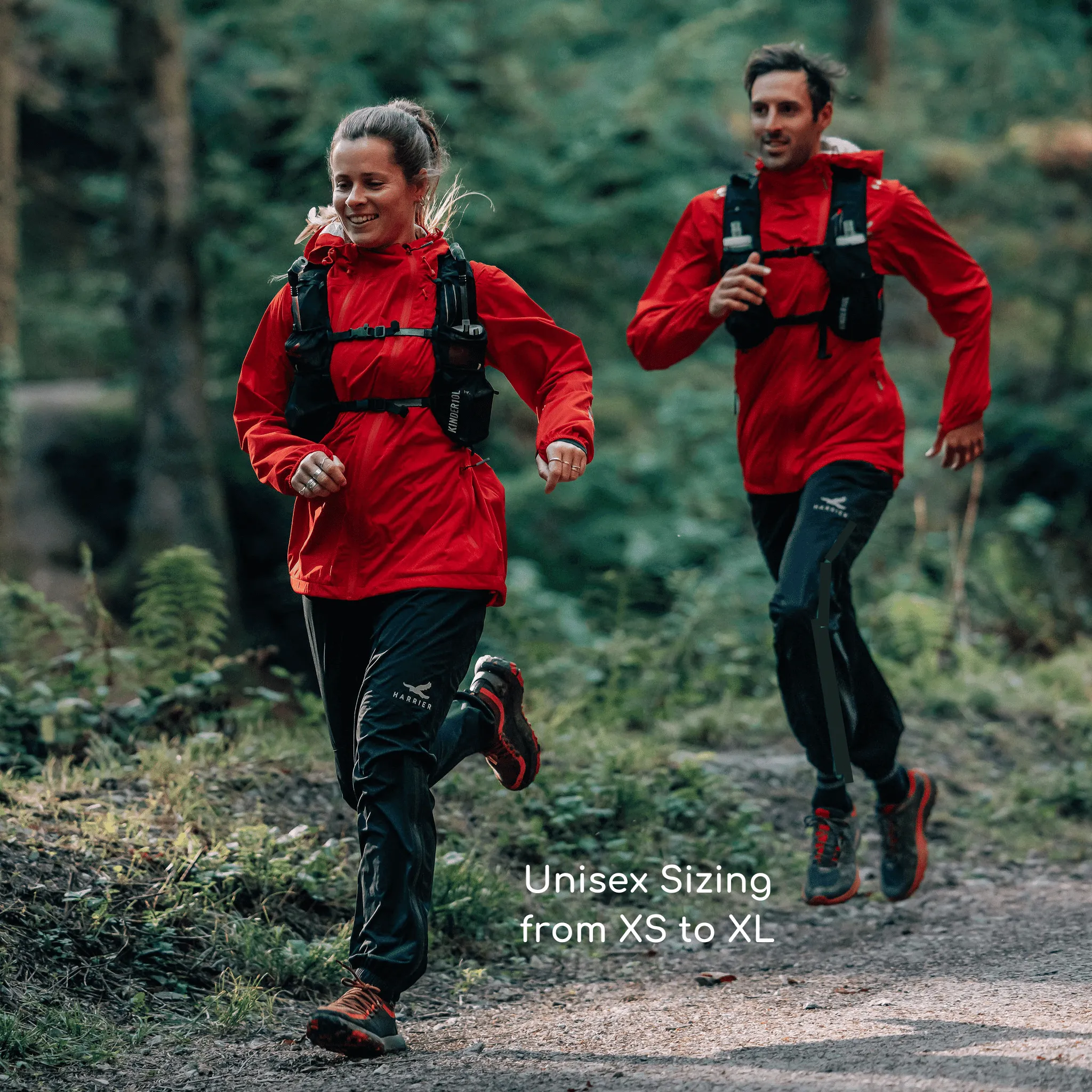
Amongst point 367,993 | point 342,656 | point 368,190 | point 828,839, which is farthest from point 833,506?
point 367,993

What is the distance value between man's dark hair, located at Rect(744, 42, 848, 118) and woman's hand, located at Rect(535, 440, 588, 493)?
1.96 meters

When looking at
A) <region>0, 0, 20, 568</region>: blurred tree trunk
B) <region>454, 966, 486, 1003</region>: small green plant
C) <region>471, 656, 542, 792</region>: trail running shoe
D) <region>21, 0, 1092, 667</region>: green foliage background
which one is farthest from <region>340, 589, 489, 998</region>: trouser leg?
<region>0, 0, 20, 568</region>: blurred tree trunk

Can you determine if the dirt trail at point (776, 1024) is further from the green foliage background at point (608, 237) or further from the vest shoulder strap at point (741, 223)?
the green foliage background at point (608, 237)

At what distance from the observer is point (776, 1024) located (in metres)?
4.11

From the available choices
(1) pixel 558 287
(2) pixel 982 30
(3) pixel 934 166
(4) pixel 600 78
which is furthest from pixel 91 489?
(2) pixel 982 30

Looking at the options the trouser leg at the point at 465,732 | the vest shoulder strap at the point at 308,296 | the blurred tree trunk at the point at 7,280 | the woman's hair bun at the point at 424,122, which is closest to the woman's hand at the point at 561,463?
the vest shoulder strap at the point at 308,296

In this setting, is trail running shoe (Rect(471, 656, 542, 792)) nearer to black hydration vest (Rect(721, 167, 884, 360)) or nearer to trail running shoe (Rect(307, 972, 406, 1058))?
trail running shoe (Rect(307, 972, 406, 1058))

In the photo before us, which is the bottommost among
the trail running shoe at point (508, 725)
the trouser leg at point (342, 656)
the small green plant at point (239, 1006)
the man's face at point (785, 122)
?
the small green plant at point (239, 1006)

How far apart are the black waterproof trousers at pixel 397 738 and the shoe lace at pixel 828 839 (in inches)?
62.7

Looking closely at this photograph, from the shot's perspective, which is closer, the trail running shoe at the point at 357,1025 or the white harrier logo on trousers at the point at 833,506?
the trail running shoe at the point at 357,1025

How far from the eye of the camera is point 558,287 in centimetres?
1158

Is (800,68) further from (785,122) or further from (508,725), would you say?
(508,725)

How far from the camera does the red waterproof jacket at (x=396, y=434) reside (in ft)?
12.9

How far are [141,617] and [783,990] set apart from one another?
422cm
